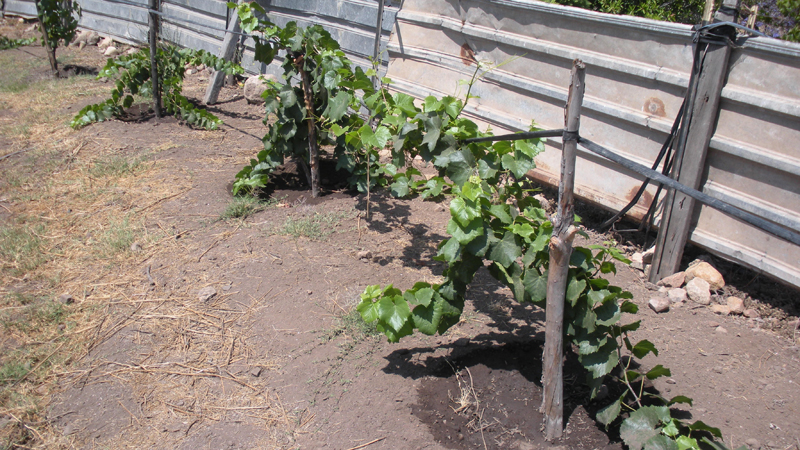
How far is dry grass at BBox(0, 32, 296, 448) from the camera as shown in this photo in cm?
259

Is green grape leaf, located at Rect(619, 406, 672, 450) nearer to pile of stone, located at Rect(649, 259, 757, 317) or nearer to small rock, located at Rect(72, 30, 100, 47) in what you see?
pile of stone, located at Rect(649, 259, 757, 317)

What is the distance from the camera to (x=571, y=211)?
79.2 inches

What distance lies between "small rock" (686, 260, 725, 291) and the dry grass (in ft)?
8.86

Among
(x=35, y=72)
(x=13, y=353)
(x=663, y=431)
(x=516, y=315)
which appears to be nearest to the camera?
(x=663, y=431)

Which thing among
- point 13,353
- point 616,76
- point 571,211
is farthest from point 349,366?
point 616,76

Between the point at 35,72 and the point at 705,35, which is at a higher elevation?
the point at 705,35

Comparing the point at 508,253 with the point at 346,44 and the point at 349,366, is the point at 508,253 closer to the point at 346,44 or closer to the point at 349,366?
the point at 349,366

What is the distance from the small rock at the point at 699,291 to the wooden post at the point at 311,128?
2853 millimetres

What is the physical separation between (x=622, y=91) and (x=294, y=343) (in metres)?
2.87

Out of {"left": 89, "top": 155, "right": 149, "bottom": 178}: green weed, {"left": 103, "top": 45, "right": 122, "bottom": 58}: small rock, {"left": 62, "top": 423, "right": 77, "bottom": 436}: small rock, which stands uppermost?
{"left": 103, "top": 45, "right": 122, "bottom": 58}: small rock

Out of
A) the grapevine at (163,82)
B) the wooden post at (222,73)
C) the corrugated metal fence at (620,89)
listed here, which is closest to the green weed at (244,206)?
the grapevine at (163,82)

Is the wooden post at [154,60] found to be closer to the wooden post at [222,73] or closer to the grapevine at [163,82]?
the grapevine at [163,82]

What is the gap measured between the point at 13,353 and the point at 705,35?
4.37 meters

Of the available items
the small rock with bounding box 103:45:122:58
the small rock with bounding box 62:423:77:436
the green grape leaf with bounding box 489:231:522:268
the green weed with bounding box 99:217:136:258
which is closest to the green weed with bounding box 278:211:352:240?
the green weed with bounding box 99:217:136:258
